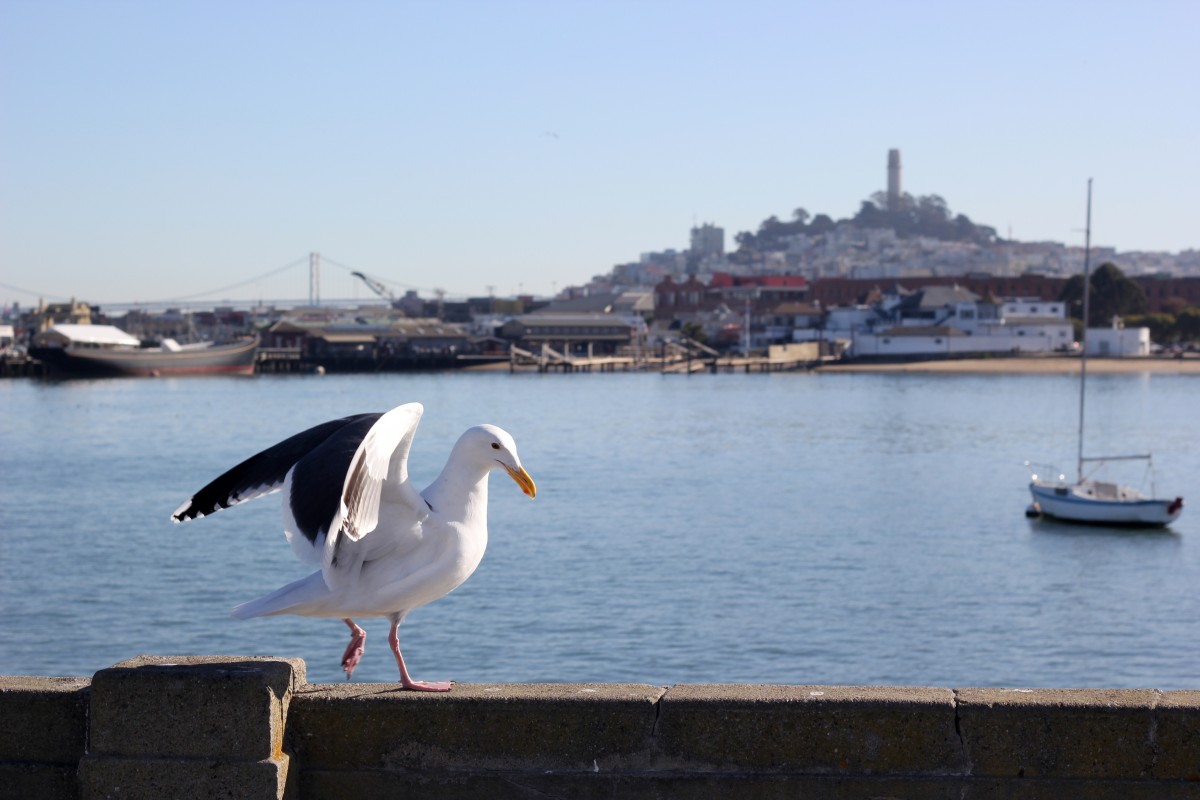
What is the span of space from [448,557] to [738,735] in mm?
1008

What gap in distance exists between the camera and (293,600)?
4246 millimetres

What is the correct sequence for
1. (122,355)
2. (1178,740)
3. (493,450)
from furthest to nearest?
1. (122,355)
2. (493,450)
3. (1178,740)

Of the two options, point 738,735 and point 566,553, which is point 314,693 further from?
point 566,553

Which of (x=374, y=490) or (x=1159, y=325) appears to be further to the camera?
(x=1159, y=325)

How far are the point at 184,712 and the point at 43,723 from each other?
0.48 m

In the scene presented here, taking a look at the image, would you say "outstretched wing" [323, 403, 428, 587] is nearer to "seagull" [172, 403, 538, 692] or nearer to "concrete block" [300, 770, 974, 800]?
"seagull" [172, 403, 538, 692]

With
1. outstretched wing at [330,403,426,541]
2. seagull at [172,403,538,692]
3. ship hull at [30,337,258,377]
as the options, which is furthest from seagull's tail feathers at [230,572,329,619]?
ship hull at [30,337,258,377]

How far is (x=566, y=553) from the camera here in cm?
2559

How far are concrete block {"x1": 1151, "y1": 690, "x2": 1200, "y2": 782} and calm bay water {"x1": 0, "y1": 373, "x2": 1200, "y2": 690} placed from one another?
480 inches

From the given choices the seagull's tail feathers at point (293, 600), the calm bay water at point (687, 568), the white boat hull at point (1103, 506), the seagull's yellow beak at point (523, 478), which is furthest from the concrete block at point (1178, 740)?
the white boat hull at point (1103, 506)

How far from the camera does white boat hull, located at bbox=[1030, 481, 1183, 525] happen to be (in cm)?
2909

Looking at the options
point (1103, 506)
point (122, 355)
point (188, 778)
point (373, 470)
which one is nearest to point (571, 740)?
point (373, 470)

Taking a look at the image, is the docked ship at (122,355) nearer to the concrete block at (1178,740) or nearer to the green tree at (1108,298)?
the green tree at (1108,298)

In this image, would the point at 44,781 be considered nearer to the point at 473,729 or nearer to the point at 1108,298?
the point at 473,729
